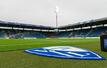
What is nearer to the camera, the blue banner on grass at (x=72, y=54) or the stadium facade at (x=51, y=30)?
the blue banner on grass at (x=72, y=54)

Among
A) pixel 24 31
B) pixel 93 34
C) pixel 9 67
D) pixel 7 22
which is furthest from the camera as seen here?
pixel 24 31

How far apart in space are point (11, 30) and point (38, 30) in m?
15.6

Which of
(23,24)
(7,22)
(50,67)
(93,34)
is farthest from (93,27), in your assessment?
(50,67)

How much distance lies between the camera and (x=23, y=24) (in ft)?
238

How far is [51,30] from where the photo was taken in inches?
3602

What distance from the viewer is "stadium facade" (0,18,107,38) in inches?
2456

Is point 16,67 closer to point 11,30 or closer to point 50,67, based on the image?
point 50,67

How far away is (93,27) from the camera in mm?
69062

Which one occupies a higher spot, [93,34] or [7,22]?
[7,22]

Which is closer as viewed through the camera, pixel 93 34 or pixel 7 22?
pixel 93 34

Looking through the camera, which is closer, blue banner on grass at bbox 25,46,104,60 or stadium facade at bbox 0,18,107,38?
blue banner on grass at bbox 25,46,104,60

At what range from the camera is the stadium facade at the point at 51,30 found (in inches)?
2456

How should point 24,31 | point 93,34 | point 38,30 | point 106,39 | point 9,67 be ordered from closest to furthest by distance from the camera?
point 9,67 < point 106,39 < point 93,34 < point 24,31 < point 38,30

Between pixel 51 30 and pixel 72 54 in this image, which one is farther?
pixel 51 30
